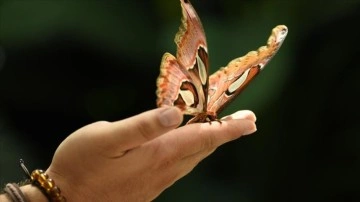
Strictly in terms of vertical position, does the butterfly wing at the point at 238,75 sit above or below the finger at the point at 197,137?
above

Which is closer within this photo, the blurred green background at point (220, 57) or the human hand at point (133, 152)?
the human hand at point (133, 152)

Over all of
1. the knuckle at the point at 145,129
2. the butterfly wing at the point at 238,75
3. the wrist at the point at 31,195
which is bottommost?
the wrist at the point at 31,195

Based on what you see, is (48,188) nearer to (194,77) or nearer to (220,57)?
(194,77)

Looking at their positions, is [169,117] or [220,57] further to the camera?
[220,57]

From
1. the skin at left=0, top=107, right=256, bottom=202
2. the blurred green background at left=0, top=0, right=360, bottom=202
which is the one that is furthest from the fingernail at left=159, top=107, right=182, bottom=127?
the blurred green background at left=0, top=0, right=360, bottom=202

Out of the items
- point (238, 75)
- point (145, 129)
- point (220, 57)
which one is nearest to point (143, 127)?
point (145, 129)

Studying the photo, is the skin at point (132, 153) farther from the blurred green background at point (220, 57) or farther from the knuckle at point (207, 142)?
the blurred green background at point (220, 57)

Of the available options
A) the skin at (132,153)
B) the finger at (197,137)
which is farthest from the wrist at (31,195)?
the finger at (197,137)

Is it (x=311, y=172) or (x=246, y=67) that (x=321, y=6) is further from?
(x=246, y=67)
